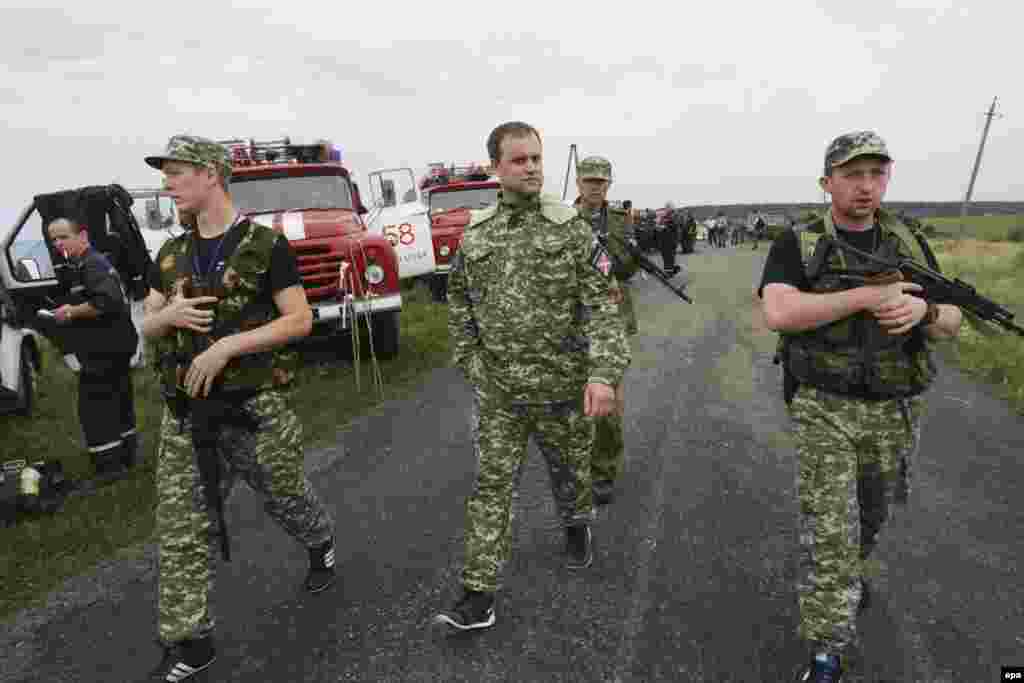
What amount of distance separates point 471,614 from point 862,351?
1.88 meters

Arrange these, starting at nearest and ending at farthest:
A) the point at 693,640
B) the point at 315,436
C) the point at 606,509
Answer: the point at 693,640, the point at 606,509, the point at 315,436

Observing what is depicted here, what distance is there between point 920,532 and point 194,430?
380 centimetres

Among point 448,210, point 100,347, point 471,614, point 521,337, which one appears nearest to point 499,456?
point 521,337

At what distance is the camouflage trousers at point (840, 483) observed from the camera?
216cm

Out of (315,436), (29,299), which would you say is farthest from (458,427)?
(29,299)

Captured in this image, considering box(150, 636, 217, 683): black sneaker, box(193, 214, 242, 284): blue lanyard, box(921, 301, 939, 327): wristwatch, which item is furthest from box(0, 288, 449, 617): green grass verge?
box(921, 301, 939, 327): wristwatch

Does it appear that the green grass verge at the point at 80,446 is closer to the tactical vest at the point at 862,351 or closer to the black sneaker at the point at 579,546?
the black sneaker at the point at 579,546

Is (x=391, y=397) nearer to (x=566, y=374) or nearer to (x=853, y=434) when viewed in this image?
(x=566, y=374)

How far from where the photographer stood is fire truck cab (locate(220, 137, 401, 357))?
6.75 m

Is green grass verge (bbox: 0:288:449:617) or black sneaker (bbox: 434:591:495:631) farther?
green grass verge (bbox: 0:288:449:617)

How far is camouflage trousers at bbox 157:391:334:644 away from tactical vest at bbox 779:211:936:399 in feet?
7.06

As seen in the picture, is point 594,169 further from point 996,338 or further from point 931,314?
point 996,338

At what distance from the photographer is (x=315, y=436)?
5.26 metres

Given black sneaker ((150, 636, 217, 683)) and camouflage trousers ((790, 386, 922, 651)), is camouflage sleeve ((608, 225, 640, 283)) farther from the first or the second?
black sneaker ((150, 636, 217, 683))
